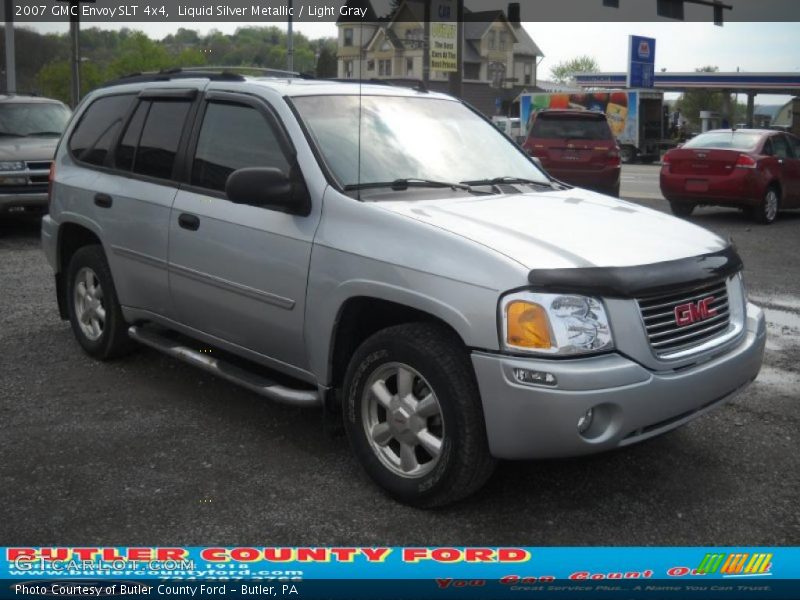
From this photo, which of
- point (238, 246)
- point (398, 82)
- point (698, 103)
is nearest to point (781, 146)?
point (398, 82)

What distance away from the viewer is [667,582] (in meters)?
2.37

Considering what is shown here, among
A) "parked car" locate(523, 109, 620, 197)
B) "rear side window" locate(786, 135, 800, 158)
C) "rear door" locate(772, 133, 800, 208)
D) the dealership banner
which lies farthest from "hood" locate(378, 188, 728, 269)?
"rear side window" locate(786, 135, 800, 158)

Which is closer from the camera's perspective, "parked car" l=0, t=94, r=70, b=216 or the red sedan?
"parked car" l=0, t=94, r=70, b=216

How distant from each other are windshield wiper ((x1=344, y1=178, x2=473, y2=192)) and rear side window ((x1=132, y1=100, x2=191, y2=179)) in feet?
4.58

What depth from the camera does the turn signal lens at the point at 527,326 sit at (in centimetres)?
347

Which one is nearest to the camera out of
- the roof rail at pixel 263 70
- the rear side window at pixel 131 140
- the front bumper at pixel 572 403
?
the front bumper at pixel 572 403

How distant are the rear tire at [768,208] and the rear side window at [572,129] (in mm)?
3010

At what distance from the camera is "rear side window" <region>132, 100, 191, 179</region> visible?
205 inches

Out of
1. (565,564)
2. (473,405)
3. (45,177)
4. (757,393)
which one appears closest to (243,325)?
(473,405)

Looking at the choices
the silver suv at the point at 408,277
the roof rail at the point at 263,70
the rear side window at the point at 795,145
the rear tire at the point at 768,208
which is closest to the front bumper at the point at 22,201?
the silver suv at the point at 408,277

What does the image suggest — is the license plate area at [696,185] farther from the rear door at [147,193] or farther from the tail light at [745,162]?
the rear door at [147,193]

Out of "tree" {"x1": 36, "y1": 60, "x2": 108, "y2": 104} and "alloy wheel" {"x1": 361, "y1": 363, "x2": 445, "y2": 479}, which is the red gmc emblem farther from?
"tree" {"x1": 36, "y1": 60, "x2": 108, "y2": 104}

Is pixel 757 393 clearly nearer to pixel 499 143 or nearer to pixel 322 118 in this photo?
pixel 499 143

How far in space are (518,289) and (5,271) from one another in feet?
25.2
